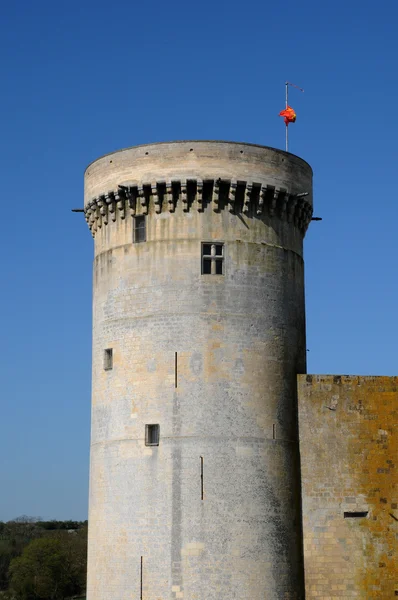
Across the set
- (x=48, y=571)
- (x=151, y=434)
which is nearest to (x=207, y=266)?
(x=151, y=434)

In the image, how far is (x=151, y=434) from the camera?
27.5 metres

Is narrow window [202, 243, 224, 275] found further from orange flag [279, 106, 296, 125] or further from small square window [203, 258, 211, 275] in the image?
orange flag [279, 106, 296, 125]

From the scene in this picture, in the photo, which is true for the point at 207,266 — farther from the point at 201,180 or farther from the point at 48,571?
the point at 48,571

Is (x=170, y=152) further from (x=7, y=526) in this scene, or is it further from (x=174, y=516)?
(x=7, y=526)

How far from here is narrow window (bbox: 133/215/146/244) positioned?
29.2 meters

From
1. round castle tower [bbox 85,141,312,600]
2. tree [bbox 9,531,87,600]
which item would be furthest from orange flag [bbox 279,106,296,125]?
tree [bbox 9,531,87,600]

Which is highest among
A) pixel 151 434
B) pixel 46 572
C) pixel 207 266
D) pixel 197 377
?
pixel 207 266

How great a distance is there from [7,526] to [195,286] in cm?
14688

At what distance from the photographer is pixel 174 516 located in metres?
26.5

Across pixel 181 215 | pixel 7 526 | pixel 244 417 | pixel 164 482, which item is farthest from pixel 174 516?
pixel 7 526

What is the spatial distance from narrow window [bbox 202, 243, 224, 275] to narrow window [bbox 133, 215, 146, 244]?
7.00 ft

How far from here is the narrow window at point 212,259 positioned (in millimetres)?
28391

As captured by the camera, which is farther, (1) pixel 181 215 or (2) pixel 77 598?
(2) pixel 77 598

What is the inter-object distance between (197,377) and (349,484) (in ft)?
19.4
